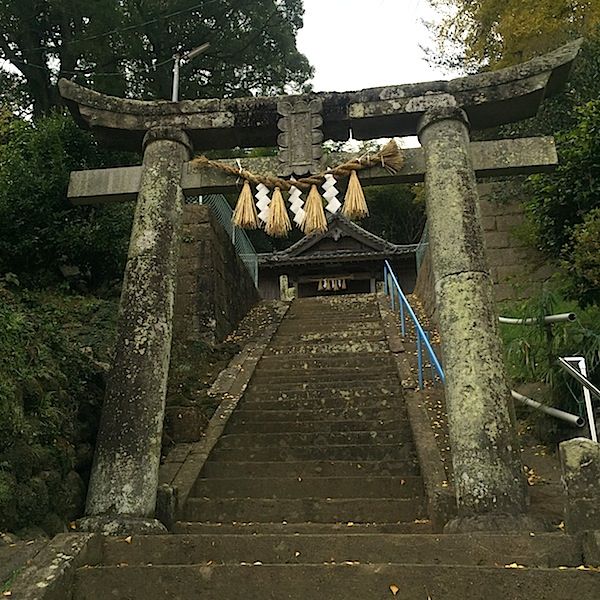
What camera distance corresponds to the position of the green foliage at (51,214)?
30.2 feet

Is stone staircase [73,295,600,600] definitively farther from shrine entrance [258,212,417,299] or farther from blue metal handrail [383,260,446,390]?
shrine entrance [258,212,417,299]

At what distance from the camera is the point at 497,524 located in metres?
3.95

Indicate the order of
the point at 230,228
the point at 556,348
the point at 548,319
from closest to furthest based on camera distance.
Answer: the point at 548,319, the point at 556,348, the point at 230,228

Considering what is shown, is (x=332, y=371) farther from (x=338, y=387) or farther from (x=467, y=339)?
(x=467, y=339)

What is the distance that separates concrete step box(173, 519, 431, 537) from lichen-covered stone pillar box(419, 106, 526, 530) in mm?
582

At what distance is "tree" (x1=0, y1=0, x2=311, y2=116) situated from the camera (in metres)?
15.1

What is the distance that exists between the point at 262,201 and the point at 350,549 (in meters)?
3.32

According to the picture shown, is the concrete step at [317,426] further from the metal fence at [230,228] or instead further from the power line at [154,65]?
the power line at [154,65]

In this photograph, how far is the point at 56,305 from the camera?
351 inches

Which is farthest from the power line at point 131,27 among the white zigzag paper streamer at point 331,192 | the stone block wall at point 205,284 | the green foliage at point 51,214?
the white zigzag paper streamer at point 331,192

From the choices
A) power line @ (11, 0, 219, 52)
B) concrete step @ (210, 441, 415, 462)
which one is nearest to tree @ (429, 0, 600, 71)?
power line @ (11, 0, 219, 52)

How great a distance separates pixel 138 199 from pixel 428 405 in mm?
4030

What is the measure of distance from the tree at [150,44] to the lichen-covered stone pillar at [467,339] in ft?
39.7

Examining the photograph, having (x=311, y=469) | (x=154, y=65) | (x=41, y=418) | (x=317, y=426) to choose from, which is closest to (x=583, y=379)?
(x=311, y=469)
